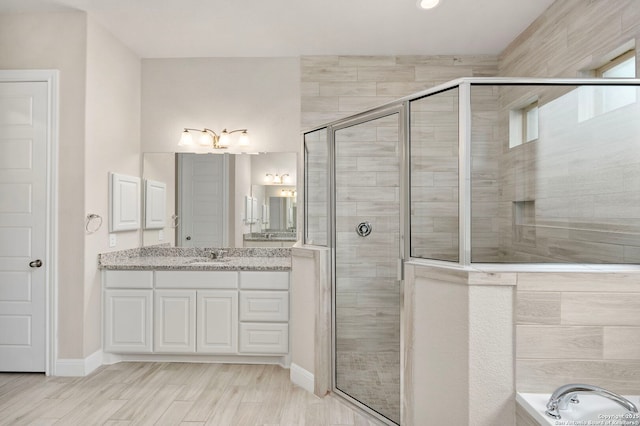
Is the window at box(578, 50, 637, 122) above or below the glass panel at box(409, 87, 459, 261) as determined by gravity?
above

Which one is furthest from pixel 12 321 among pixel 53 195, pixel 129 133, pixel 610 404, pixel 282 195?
pixel 610 404

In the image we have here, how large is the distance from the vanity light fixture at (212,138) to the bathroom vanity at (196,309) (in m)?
1.24

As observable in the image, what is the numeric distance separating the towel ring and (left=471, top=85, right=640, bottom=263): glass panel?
2790 mm

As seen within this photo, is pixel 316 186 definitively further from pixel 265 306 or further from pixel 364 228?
pixel 265 306

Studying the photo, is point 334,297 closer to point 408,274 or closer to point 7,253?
point 408,274

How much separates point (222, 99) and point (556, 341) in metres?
3.40

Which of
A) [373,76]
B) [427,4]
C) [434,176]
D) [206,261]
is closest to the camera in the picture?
[434,176]

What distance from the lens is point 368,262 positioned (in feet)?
8.77

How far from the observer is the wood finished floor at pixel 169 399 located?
98.6 inches

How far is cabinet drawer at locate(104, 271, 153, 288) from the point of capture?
338 centimetres

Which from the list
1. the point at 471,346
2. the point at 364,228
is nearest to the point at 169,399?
the point at 364,228

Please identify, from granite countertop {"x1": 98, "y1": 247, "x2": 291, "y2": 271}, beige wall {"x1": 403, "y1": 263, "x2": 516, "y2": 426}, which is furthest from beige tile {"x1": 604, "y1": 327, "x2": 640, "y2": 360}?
Answer: granite countertop {"x1": 98, "y1": 247, "x2": 291, "y2": 271}

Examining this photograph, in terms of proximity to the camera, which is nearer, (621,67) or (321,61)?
(621,67)

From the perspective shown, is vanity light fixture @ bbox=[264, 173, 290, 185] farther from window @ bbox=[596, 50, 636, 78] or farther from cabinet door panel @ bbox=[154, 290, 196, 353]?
window @ bbox=[596, 50, 636, 78]
